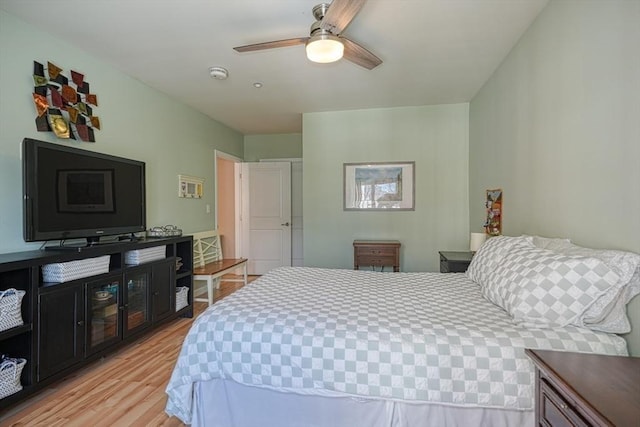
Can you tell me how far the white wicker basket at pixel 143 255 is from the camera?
2.70 meters

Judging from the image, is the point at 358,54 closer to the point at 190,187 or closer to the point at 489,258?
the point at 489,258

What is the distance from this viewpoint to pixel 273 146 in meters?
5.66

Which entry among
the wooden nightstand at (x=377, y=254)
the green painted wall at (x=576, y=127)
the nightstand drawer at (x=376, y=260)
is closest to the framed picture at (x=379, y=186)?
the wooden nightstand at (x=377, y=254)

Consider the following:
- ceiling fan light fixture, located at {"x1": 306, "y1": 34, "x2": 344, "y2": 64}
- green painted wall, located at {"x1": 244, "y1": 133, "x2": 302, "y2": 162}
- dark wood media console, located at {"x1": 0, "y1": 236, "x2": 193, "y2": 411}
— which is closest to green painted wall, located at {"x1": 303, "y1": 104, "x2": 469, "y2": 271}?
green painted wall, located at {"x1": 244, "y1": 133, "x2": 302, "y2": 162}

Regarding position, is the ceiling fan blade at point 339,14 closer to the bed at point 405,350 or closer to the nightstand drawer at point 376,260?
the bed at point 405,350

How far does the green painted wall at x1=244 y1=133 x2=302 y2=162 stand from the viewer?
5.63 m

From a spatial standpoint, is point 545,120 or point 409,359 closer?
point 409,359

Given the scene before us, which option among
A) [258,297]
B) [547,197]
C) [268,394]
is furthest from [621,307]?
[258,297]

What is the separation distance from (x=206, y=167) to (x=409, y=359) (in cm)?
396

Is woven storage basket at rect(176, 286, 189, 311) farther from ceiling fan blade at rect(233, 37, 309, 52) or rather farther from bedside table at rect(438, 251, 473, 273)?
bedside table at rect(438, 251, 473, 273)

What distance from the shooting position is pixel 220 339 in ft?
4.94

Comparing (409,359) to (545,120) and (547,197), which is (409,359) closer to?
(547,197)

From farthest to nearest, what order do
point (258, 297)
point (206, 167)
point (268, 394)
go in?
point (206, 167) → point (258, 297) → point (268, 394)

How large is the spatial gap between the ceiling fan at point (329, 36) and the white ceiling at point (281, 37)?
9.9 inches
